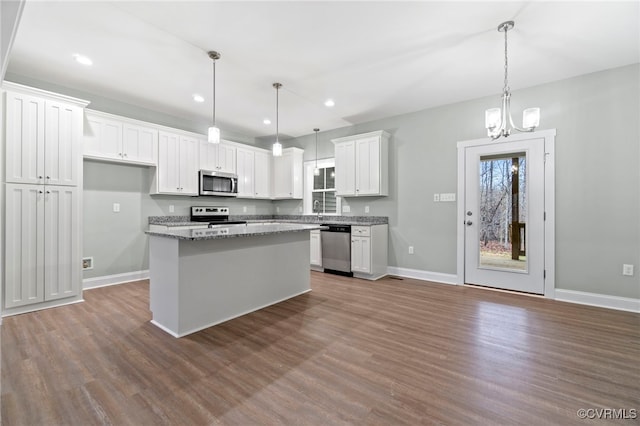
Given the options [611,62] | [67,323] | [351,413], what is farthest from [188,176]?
[611,62]

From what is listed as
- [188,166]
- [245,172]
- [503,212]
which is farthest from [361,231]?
[188,166]

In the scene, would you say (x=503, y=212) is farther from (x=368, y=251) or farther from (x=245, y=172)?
(x=245, y=172)

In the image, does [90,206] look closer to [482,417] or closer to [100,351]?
[100,351]

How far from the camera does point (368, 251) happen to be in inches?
173

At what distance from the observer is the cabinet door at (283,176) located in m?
5.88

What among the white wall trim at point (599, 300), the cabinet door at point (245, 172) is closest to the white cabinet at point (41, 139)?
the cabinet door at point (245, 172)

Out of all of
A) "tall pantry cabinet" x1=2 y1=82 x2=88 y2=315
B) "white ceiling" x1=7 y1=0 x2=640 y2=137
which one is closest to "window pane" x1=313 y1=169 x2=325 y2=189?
"white ceiling" x1=7 y1=0 x2=640 y2=137

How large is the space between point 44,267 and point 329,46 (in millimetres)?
3788

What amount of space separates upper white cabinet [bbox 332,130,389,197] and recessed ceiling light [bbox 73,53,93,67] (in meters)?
3.46

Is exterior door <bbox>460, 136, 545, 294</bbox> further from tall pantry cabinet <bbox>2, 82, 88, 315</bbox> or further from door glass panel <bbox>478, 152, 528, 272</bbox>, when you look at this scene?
tall pantry cabinet <bbox>2, 82, 88, 315</bbox>

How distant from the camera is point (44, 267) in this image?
3.01 meters

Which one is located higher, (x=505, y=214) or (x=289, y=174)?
(x=289, y=174)

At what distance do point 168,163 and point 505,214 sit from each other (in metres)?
4.97

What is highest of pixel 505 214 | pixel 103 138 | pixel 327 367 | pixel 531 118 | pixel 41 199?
pixel 103 138
